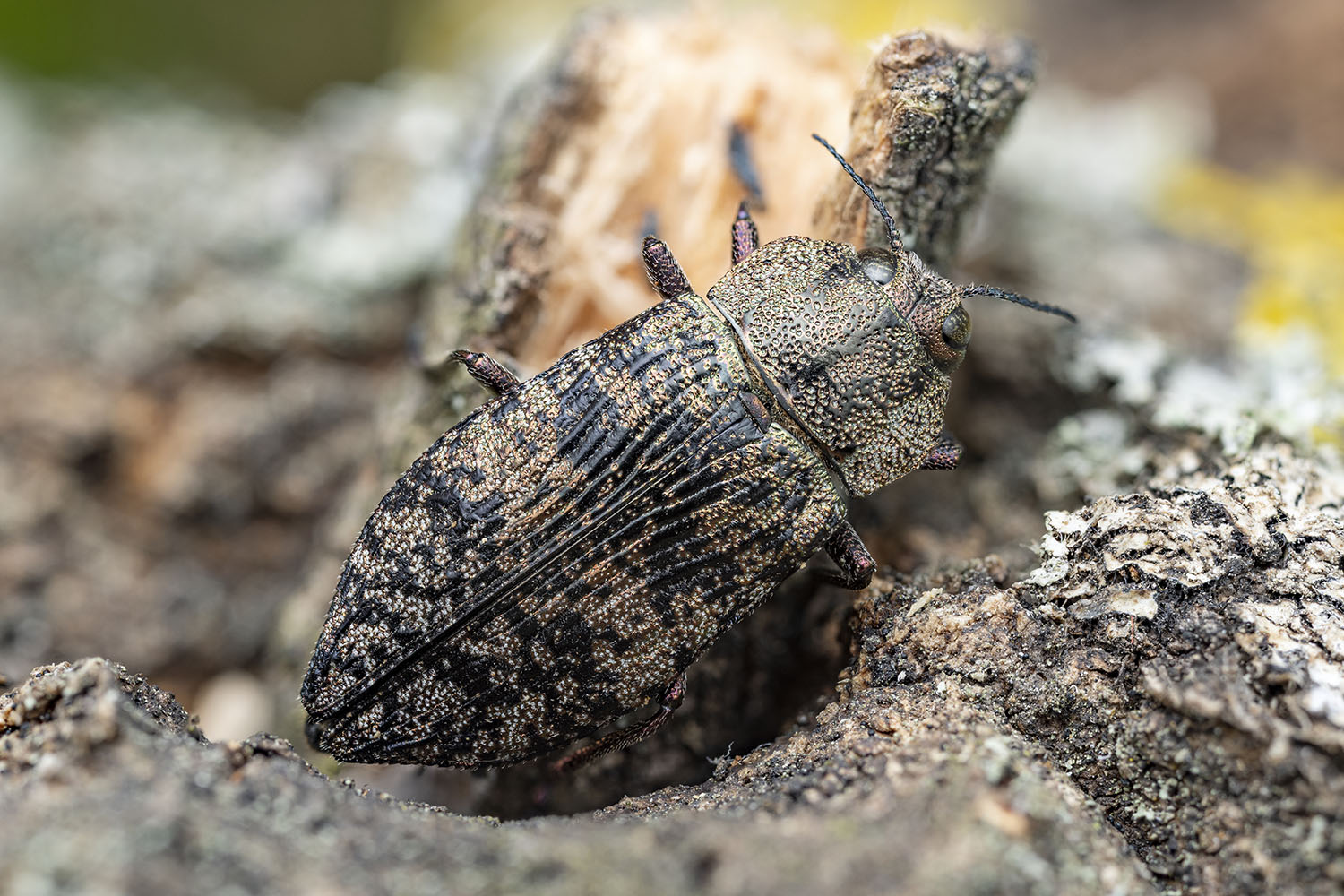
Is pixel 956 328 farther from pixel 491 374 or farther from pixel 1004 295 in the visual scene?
pixel 491 374

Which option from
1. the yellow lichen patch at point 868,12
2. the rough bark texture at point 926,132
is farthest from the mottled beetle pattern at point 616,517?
the yellow lichen patch at point 868,12

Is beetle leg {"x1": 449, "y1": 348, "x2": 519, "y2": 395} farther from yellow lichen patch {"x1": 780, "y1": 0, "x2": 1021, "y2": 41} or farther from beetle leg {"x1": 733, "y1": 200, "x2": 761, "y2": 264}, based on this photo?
yellow lichen patch {"x1": 780, "y1": 0, "x2": 1021, "y2": 41}

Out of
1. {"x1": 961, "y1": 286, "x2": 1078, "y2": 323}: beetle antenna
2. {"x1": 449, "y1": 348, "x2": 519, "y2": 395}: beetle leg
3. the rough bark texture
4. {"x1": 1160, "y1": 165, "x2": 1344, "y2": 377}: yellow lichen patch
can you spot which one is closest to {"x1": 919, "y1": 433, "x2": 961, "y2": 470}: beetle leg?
{"x1": 961, "y1": 286, "x2": 1078, "y2": 323}: beetle antenna

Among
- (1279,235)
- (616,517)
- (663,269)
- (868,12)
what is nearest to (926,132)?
(663,269)

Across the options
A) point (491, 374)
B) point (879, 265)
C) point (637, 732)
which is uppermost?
point (491, 374)

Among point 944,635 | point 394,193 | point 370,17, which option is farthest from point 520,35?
point 944,635

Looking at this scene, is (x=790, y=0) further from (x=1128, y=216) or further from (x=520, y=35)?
(x=1128, y=216)
